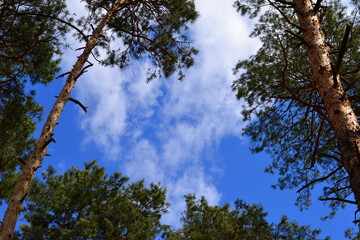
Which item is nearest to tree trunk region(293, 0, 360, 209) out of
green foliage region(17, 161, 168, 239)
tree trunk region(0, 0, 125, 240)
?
tree trunk region(0, 0, 125, 240)

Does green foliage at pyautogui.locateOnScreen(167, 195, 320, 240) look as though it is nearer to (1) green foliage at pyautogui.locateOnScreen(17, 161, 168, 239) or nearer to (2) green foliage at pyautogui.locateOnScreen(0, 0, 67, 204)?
(1) green foliage at pyautogui.locateOnScreen(17, 161, 168, 239)

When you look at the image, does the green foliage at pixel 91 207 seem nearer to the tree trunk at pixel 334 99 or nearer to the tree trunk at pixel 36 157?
the tree trunk at pixel 36 157

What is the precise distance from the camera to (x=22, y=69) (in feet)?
26.8

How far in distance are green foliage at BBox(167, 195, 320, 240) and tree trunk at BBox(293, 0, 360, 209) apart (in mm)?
7306

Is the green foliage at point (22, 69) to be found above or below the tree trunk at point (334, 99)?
above

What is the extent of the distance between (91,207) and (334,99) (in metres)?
10.4

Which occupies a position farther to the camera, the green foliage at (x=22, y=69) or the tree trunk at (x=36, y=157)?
the green foliage at (x=22, y=69)

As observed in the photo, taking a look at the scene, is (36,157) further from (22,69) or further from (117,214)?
(117,214)

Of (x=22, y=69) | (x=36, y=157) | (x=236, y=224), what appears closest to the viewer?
(x=36, y=157)

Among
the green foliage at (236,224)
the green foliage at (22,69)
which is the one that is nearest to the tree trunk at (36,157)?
the green foliage at (22,69)

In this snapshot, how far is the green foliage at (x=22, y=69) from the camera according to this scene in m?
7.94

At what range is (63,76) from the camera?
5969 mm

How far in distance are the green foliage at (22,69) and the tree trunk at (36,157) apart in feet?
7.57

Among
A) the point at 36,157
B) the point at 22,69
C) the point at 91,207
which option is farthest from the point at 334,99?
the point at 91,207
